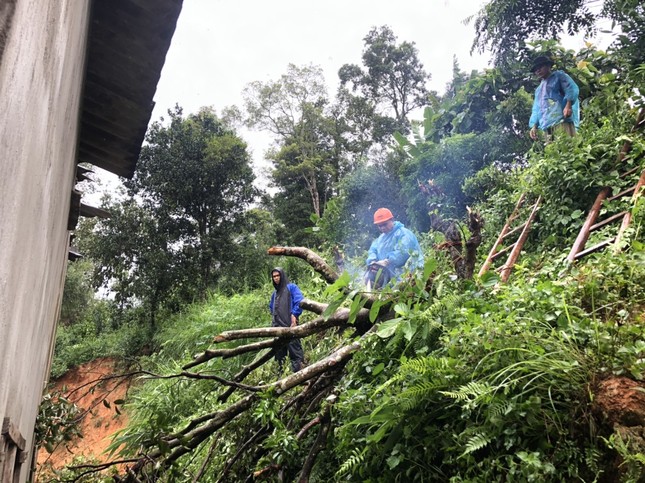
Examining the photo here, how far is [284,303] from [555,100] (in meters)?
4.64

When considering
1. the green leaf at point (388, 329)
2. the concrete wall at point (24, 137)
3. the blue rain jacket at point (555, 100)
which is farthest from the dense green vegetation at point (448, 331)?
the concrete wall at point (24, 137)

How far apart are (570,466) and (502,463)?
0.88 feet

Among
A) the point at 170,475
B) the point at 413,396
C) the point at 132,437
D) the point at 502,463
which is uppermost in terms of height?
the point at 413,396

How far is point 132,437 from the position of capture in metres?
6.82

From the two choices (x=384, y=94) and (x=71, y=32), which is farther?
(x=384, y=94)

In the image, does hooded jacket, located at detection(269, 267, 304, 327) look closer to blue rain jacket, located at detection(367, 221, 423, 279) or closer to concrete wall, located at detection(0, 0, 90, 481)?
blue rain jacket, located at detection(367, 221, 423, 279)

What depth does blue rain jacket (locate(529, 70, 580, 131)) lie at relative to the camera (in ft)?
20.1

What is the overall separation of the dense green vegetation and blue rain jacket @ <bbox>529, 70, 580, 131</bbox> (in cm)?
26

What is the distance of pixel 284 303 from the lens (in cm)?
676

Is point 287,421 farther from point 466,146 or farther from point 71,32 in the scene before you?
point 466,146

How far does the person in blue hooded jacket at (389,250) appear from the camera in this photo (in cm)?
455

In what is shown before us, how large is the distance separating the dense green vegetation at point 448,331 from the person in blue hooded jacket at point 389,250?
2.00 feet

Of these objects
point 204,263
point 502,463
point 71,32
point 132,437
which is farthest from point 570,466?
point 204,263

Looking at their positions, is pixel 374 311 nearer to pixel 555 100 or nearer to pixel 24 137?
pixel 24 137
